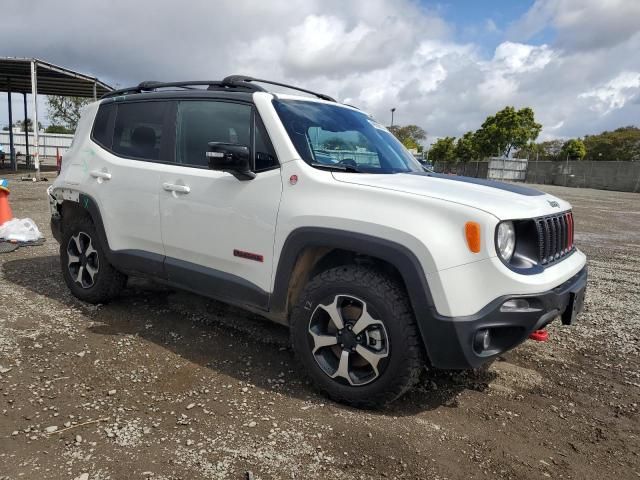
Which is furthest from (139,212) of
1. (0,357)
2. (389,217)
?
(389,217)

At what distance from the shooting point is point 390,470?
Answer: 7.64ft

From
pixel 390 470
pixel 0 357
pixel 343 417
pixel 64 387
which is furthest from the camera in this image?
pixel 0 357

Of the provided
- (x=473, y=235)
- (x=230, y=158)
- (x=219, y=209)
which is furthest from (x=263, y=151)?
(x=473, y=235)

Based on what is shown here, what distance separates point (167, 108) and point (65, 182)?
1.44 m

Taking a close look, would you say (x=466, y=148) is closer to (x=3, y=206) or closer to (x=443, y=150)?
(x=443, y=150)

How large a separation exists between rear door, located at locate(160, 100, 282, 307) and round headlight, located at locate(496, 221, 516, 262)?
4.39 ft

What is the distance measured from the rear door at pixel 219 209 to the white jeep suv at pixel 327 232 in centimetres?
1

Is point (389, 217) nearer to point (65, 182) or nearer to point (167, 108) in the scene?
point (167, 108)

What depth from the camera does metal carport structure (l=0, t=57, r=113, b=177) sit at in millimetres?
17884

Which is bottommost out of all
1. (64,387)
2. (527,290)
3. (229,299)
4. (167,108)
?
(64,387)

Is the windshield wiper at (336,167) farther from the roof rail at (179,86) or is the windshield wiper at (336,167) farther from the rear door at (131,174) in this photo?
the rear door at (131,174)

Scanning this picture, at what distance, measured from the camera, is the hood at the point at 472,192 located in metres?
2.56

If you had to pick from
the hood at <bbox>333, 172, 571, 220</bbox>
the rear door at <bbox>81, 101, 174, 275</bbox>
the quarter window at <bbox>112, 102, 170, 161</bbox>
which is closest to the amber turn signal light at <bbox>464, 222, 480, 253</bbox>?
the hood at <bbox>333, 172, 571, 220</bbox>

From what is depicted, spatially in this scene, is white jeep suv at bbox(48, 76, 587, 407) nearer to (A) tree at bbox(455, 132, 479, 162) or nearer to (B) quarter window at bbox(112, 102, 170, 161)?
(B) quarter window at bbox(112, 102, 170, 161)
